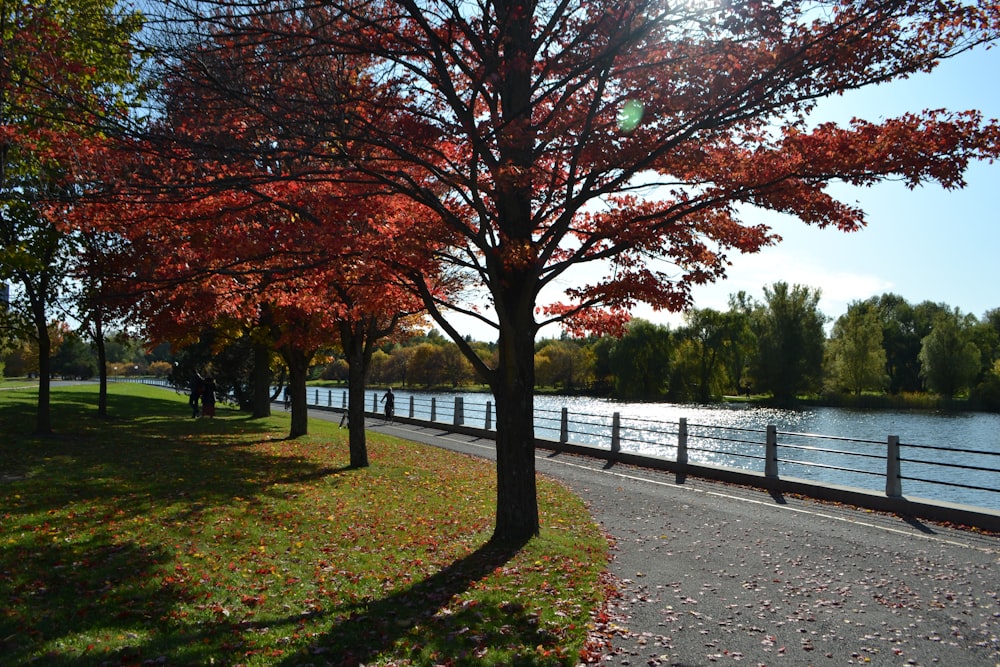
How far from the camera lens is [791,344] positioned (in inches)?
2217

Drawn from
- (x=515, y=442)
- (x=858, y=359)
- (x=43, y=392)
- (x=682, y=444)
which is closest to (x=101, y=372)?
(x=43, y=392)

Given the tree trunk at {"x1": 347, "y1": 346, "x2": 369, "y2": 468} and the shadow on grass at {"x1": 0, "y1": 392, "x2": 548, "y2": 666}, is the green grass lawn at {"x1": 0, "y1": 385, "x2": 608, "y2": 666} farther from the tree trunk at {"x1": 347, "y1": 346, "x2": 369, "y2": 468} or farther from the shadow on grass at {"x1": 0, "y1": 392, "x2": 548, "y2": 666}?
the tree trunk at {"x1": 347, "y1": 346, "x2": 369, "y2": 468}

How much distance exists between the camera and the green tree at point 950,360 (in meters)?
57.8

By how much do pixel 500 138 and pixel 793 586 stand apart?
5945 millimetres

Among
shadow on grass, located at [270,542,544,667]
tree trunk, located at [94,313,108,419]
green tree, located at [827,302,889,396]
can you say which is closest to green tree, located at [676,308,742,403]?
green tree, located at [827,302,889,396]

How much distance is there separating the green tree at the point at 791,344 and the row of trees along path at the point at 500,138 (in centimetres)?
5079

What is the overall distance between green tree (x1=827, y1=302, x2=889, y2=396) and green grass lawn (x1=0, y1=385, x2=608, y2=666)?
183 ft

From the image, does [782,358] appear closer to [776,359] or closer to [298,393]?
[776,359]

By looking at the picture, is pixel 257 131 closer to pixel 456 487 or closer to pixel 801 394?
pixel 456 487

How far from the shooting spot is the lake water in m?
19.7

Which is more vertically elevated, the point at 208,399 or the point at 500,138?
the point at 500,138

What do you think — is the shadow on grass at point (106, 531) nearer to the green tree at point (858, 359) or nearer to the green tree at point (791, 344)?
the green tree at point (791, 344)

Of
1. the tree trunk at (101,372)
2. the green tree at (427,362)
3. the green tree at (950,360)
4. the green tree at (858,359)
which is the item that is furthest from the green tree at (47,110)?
the green tree at (950,360)

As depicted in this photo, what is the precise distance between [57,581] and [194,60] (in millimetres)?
5238
